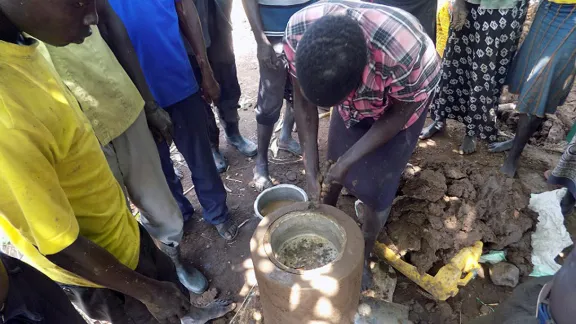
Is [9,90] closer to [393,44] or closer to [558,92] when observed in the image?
[393,44]

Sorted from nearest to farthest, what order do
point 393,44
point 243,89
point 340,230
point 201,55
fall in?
point 393,44 < point 340,230 < point 201,55 < point 243,89

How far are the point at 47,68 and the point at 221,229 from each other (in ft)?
6.77

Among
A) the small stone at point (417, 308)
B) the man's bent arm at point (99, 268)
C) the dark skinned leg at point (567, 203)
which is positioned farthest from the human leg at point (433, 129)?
the man's bent arm at point (99, 268)

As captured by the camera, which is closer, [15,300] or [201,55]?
[15,300]

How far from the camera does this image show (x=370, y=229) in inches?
101

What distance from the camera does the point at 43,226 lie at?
3.76 feet

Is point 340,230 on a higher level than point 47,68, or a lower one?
lower

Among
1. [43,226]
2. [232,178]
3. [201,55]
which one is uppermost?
[43,226]

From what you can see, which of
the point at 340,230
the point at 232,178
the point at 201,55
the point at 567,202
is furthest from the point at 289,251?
the point at 567,202

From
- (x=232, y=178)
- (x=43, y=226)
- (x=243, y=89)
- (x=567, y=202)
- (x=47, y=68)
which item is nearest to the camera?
(x=43, y=226)

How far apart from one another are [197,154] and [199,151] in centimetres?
Answer: 3

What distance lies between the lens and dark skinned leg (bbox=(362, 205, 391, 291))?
8.21ft

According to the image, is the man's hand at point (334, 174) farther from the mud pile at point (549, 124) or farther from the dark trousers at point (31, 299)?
the mud pile at point (549, 124)

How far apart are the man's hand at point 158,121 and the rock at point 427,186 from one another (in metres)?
1.90
